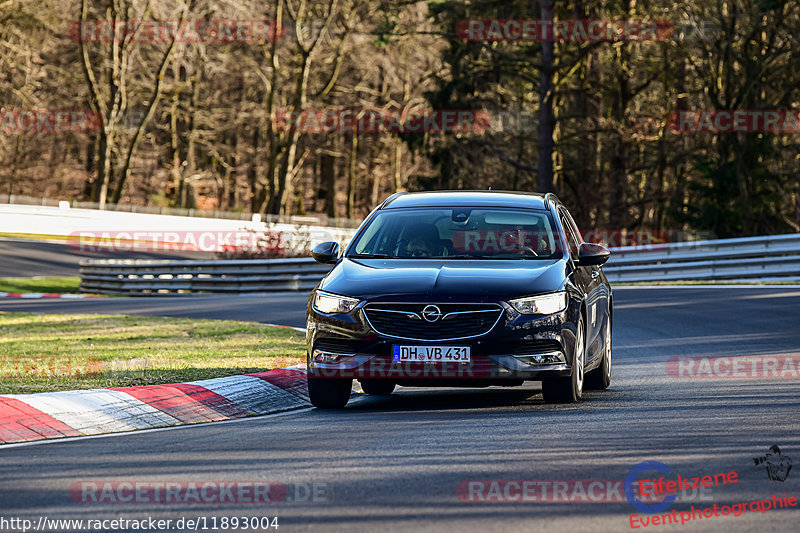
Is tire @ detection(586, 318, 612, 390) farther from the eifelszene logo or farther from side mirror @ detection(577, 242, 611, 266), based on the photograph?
the eifelszene logo

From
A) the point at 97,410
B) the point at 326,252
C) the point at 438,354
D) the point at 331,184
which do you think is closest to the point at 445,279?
the point at 438,354

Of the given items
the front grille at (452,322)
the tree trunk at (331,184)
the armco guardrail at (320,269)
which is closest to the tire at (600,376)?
the front grille at (452,322)

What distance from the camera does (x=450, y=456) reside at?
22.5ft

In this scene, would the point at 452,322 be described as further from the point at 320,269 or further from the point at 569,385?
the point at 320,269

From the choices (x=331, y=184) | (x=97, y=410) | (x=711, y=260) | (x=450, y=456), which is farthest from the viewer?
(x=331, y=184)

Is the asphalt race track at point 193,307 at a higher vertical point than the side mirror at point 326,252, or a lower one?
lower

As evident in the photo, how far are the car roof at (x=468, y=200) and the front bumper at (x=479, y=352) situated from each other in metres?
1.74

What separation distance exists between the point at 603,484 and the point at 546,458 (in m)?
0.70

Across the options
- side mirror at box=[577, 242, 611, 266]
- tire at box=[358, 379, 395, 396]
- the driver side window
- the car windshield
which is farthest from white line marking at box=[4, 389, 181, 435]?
the driver side window

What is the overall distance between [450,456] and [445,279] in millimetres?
2407

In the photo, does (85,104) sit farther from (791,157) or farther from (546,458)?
(546,458)

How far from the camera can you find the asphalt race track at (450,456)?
217 inches

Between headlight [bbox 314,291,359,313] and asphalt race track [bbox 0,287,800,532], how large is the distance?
80 centimetres

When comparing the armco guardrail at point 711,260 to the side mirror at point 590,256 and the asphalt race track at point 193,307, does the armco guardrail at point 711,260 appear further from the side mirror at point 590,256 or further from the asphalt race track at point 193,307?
the side mirror at point 590,256
